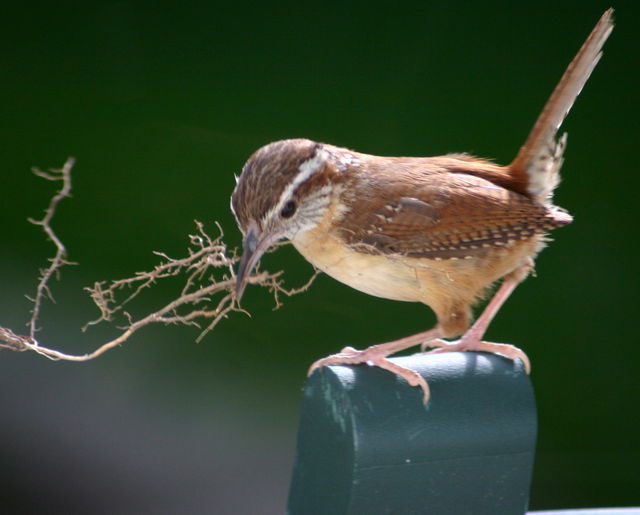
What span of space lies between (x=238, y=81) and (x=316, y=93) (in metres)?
0.31

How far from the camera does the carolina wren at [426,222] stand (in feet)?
7.11

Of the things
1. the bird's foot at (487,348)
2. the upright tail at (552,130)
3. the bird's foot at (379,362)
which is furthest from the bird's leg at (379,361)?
the upright tail at (552,130)

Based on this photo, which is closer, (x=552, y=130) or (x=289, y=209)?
(x=289, y=209)

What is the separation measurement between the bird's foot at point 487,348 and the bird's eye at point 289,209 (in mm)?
483

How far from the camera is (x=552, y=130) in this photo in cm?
237

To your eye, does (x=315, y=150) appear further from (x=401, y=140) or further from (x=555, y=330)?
(x=555, y=330)

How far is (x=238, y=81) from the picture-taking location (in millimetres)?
3639

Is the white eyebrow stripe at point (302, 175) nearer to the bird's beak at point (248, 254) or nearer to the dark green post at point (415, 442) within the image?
the bird's beak at point (248, 254)

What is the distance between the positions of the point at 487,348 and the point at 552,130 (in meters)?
0.60

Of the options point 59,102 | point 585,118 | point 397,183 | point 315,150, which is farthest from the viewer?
point 585,118

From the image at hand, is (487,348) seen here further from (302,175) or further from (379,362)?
(302,175)

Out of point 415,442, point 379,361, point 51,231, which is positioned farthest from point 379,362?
point 51,231

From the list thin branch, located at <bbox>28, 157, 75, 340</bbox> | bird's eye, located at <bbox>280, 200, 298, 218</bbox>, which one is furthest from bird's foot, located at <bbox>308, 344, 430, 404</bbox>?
thin branch, located at <bbox>28, 157, 75, 340</bbox>

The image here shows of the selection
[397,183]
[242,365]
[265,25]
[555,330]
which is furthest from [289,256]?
[397,183]
